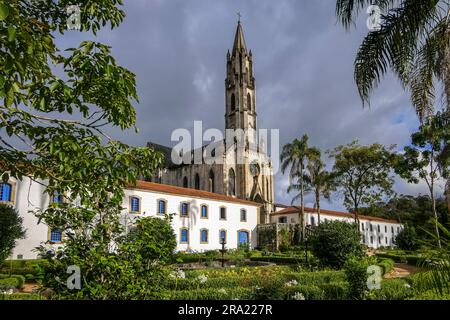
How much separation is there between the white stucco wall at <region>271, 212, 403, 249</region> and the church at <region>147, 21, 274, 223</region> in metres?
3.81

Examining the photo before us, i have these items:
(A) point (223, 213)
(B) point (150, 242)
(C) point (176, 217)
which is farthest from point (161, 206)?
(B) point (150, 242)

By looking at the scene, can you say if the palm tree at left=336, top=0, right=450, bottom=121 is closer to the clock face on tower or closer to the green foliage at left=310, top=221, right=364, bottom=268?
the green foliage at left=310, top=221, right=364, bottom=268

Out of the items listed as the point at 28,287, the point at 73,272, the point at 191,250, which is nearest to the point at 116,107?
the point at 73,272

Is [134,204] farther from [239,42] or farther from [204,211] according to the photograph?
[239,42]

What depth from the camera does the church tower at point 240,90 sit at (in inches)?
2286

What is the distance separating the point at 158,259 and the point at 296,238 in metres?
36.9

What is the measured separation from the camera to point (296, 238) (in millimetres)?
40438

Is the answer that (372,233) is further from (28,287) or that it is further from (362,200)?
(28,287)

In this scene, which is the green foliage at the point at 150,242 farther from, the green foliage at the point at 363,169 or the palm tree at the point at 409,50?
the green foliage at the point at 363,169

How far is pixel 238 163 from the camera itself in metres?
52.2

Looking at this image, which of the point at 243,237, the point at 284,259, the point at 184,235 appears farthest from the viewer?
the point at 243,237

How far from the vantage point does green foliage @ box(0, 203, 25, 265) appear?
17.7m

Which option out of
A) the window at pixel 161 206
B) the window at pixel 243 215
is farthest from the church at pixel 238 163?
the window at pixel 161 206

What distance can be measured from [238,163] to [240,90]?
1449 cm
